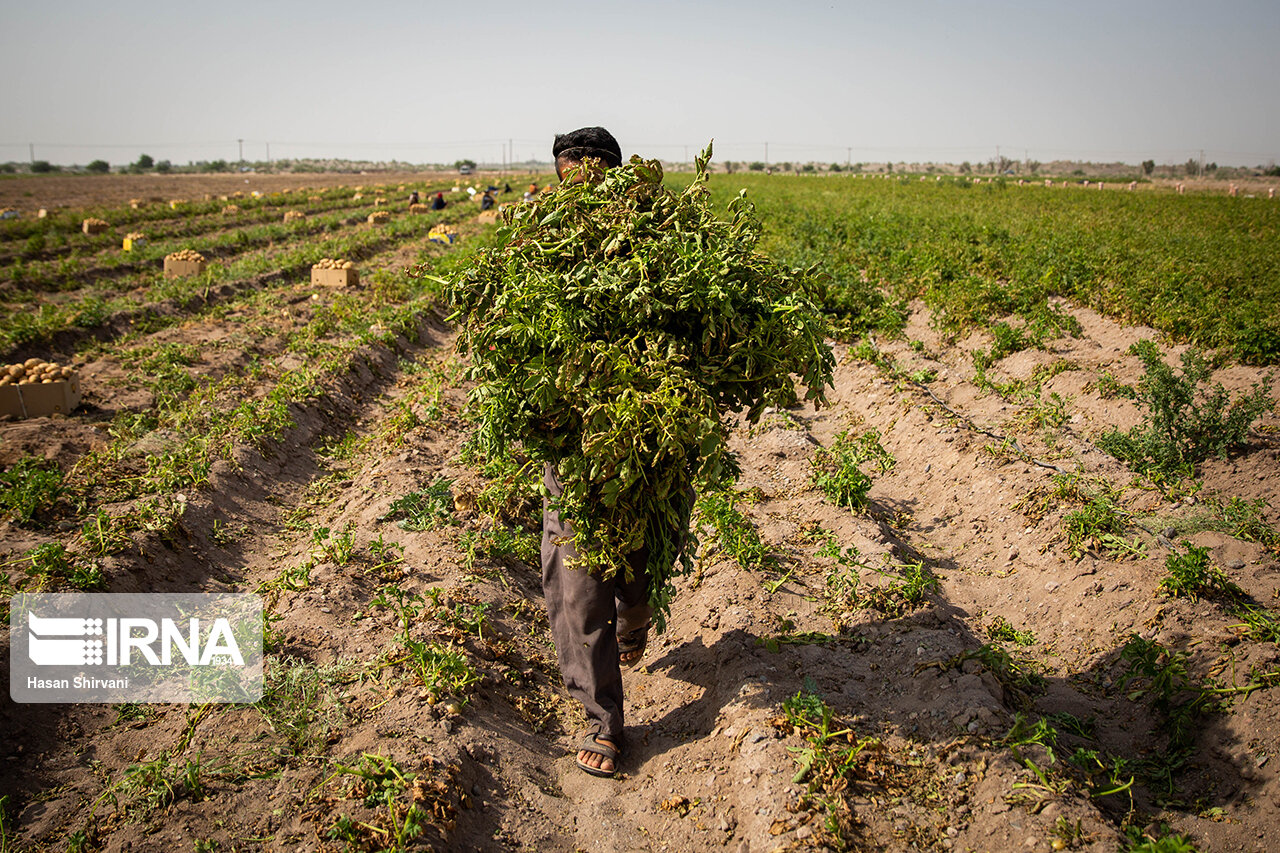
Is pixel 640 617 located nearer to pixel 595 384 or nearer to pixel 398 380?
pixel 595 384

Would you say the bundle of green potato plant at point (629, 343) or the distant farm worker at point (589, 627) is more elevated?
the bundle of green potato plant at point (629, 343)

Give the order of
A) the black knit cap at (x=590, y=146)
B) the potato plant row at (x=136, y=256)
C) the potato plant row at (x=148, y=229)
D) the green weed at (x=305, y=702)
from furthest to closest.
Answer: the potato plant row at (x=148, y=229) < the potato plant row at (x=136, y=256) < the black knit cap at (x=590, y=146) < the green weed at (x=305, y=702)

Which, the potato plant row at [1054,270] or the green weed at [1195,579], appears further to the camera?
the potato plant row at [1054,270]

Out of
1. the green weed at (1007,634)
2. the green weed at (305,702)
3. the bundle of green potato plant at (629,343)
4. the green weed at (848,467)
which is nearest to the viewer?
the bundle of green potato plant at (629,343)

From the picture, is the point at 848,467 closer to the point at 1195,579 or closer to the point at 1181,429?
the point at 1195,579

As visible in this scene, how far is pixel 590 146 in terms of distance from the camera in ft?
11.5

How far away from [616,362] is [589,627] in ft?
3.66

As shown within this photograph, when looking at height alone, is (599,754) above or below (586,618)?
below

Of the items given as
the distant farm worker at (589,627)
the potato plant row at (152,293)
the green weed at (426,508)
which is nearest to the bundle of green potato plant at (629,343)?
the distant farm worker at (589,627)

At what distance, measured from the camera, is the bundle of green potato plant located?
2.54m

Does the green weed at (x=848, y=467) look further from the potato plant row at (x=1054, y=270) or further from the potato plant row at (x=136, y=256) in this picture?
the potato plant row at (x=136, y=256)

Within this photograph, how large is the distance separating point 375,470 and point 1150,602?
204 inches

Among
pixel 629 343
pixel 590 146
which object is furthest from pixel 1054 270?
pixel 629 343

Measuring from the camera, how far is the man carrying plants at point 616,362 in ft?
8.37
